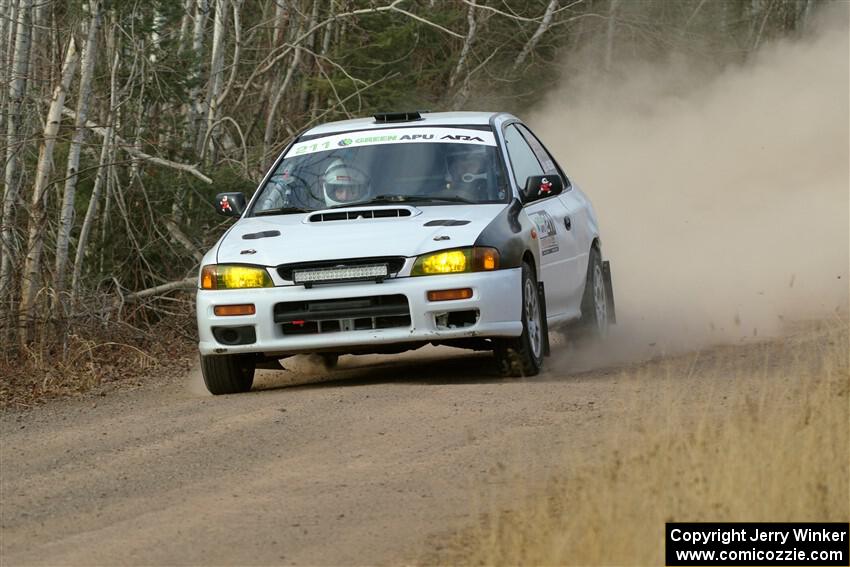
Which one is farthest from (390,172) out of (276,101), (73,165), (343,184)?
(276,101)

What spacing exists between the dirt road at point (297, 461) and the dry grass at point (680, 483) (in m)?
0.19

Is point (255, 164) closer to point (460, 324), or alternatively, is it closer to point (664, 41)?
point (460, 324)

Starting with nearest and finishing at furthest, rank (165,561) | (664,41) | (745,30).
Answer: (165,561) → (664,41) → (745,30)

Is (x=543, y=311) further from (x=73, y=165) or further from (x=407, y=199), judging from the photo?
(x=73, y=165)

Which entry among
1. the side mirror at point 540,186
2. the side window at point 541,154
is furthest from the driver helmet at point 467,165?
the side window at point 541,154

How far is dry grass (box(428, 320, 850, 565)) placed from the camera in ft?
19.0

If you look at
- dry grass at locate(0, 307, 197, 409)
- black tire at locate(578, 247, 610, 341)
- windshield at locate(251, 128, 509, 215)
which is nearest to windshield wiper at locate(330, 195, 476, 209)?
windshield at locate(251, 128, 509, 215)

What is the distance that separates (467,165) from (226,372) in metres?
2.05

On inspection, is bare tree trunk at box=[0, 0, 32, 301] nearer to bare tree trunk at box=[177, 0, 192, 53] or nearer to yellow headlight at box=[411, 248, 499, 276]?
bare tree trunk at box=[177, 0, 192, 53]

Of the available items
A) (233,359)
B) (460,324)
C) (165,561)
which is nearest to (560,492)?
(165,561)

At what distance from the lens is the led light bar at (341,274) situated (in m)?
9.68

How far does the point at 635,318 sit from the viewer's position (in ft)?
46.9

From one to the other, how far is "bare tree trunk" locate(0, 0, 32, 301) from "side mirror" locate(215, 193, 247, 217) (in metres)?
3.01

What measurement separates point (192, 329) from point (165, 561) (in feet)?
27.6
